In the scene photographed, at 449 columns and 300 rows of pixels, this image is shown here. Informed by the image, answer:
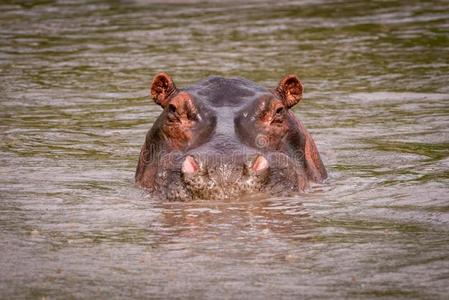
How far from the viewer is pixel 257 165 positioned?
8547 millimetres

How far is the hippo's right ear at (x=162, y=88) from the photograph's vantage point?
984cm

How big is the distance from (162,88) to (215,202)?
1694 millimetres

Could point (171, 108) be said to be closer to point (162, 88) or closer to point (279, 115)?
point (162, 88)

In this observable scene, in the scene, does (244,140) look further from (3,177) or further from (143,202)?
(3,177)

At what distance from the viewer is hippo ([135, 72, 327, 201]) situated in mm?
8555

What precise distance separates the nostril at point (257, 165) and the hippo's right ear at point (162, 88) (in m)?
1.54

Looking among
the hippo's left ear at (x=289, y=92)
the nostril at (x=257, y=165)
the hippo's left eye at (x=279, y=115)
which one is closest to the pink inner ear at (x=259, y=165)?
the nostril at (x=257, y=165)

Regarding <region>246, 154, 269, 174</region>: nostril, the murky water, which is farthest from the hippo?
the murky water

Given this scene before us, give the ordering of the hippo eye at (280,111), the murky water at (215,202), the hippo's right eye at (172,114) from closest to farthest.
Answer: the murky water at (215,202) → the hippo's right eye at (172,114) → the hippo eye at (280,111)

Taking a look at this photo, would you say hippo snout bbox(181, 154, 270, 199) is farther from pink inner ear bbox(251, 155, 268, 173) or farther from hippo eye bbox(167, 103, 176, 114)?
hippo eye bbox(167, 103, 176, 114)

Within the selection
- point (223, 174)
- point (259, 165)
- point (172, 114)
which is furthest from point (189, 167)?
point (172, 114)

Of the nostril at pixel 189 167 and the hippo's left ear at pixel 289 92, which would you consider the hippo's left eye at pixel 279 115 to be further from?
the nostril at pixel 189 167

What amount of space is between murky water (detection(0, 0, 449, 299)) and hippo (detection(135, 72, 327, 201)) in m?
0.16

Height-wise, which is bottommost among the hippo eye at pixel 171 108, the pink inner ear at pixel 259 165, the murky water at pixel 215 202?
the murky water at pixel 215 202
